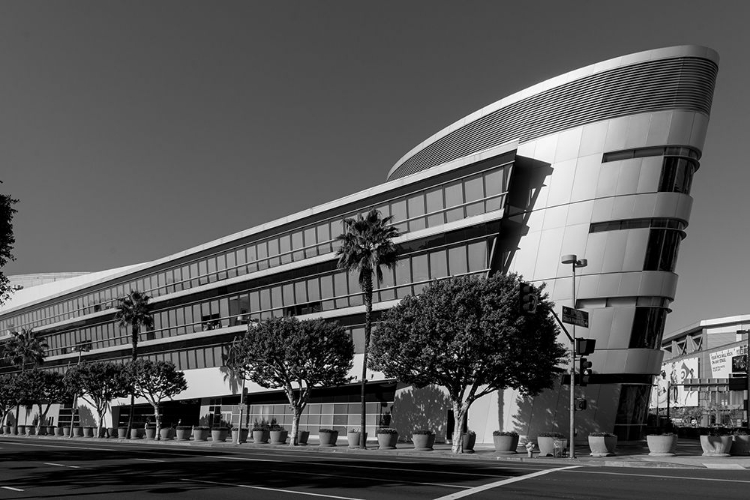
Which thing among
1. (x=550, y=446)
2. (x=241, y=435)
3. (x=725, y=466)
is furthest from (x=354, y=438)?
(x=725, y=466)

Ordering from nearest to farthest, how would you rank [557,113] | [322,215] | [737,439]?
[737,439], [557,113], [322,215]

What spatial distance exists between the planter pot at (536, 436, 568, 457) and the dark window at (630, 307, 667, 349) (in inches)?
517

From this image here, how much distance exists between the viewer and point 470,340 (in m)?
38.5

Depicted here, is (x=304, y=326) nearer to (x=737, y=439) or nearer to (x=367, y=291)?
(x=367, y=291)

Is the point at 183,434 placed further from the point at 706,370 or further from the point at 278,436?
the point at 706,370

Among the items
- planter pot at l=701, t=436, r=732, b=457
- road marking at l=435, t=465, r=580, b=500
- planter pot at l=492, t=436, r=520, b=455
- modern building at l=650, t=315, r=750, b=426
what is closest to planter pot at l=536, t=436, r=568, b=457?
planter pot at l=492, t=436, r=520, b=455

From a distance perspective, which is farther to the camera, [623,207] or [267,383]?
[267,383]

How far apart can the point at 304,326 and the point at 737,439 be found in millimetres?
28910

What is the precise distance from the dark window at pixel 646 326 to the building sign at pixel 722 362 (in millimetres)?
82763

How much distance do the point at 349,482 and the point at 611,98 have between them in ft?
115

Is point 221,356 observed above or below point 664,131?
below

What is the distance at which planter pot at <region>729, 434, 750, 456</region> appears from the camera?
3434cm

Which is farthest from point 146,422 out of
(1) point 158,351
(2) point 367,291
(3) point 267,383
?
(2) point 367,291

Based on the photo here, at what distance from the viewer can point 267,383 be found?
54.7m
